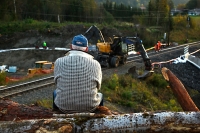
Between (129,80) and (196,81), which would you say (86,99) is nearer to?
(129,80)

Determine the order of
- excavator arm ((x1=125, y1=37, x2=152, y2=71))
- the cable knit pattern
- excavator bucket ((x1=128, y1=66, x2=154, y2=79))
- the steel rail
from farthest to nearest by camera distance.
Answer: excavator arm ((x1=125, y1=37, x2=152, y2=71))
excavator bucket ((x1=128, y1=66, x2=154, y2=79))
the steel rail
the cable knit pattern

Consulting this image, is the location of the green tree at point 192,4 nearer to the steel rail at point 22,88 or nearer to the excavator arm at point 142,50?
the excavator arm at point 142,50

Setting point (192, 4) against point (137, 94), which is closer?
point (137, 94)

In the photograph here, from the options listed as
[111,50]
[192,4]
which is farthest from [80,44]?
[192,4]

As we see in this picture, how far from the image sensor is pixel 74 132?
2.48 m

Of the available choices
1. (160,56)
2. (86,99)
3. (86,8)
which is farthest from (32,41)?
(86,99)

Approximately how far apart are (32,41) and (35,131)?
131 ft

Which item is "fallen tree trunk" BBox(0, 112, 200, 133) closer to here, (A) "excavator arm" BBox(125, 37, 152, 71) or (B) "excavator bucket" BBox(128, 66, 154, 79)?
(B) "excavator bucket" BBox(128, 66, 154, 79)

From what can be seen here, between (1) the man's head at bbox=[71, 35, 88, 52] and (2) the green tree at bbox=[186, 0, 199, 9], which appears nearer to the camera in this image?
(1) the man's head at bbox=[71, 35, 88, 52]

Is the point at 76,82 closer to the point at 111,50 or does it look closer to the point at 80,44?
the point at 80,44

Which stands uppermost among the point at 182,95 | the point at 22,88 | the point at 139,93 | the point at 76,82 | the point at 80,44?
the point at 80,44

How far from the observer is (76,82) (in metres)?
4.02

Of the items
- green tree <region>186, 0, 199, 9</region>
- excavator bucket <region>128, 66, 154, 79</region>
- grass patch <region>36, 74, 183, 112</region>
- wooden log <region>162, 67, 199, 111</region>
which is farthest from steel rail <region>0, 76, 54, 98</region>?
green tree <region>186, 0, 199, 9</region>

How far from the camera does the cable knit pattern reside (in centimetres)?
403
